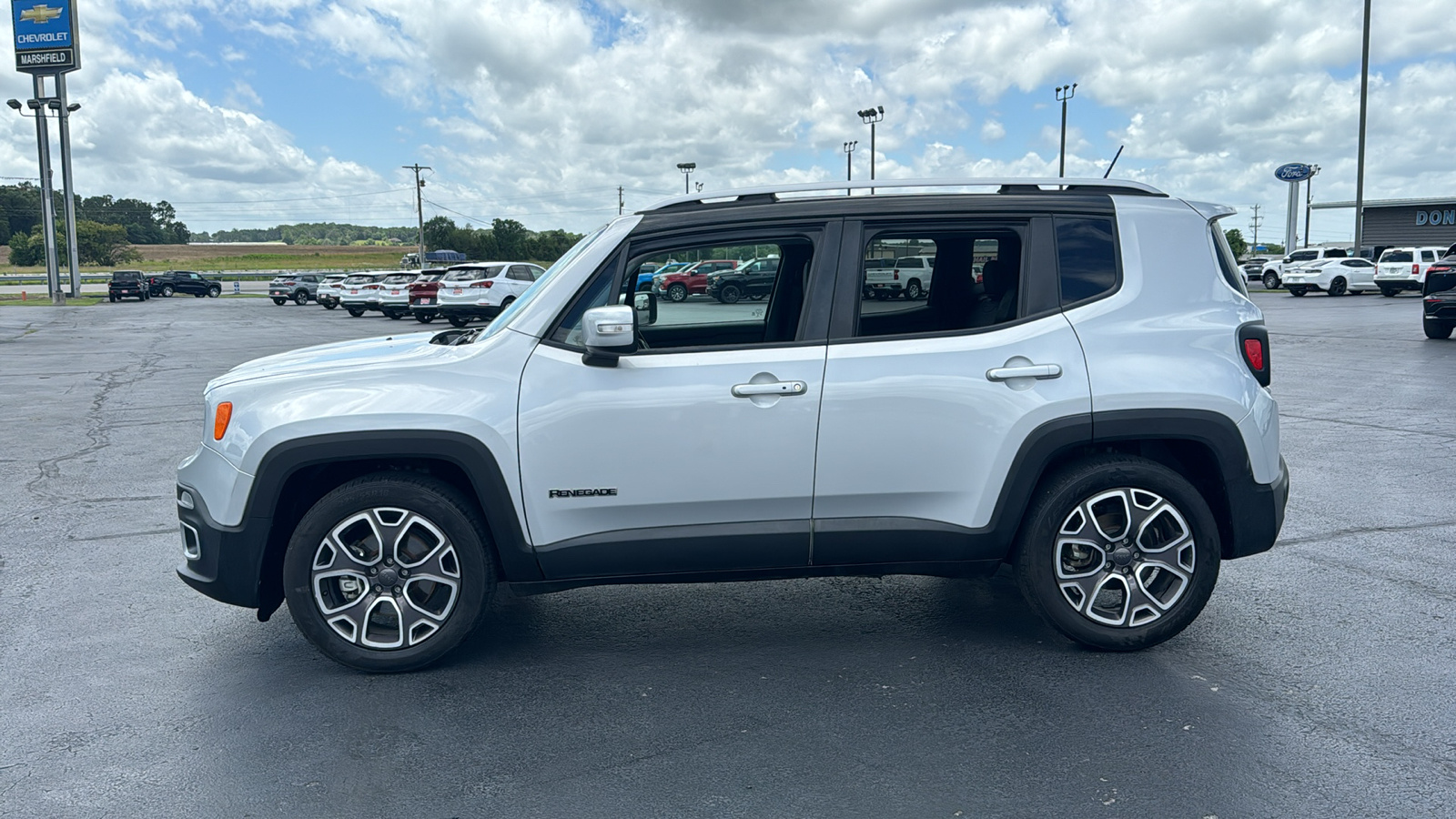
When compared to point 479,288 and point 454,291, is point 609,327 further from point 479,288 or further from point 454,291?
point 454,291

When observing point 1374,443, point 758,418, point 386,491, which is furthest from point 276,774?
point 1374,443

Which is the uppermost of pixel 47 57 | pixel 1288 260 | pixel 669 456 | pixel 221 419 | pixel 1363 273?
pixel 47 57

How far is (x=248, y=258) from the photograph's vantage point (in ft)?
426

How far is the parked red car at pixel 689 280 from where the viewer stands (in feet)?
14.6

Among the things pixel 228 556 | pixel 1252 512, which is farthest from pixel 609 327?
pixel 1252 512

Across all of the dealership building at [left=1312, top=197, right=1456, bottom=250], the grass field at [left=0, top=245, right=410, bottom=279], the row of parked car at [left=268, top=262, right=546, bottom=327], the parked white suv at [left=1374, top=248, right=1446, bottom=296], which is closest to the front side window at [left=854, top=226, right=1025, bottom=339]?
the row of parked car at [left=268, top=262, right=546, bottom=327]

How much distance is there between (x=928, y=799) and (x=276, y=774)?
2022 mm

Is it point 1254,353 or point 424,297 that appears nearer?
point 1254,353

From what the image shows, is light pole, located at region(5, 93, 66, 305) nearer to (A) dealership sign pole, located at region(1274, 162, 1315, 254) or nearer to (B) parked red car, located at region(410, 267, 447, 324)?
(B) parked red car, located at region(410, 267, 447, 324)

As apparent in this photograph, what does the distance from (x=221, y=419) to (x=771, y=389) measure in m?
2.12

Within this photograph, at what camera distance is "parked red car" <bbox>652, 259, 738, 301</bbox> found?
Answer: 444 cm

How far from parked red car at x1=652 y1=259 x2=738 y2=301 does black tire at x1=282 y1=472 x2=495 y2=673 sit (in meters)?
1.18

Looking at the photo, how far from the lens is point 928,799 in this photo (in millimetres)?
3213

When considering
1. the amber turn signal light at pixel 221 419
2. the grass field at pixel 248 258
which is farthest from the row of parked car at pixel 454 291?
the grass field at pixel 248 258
